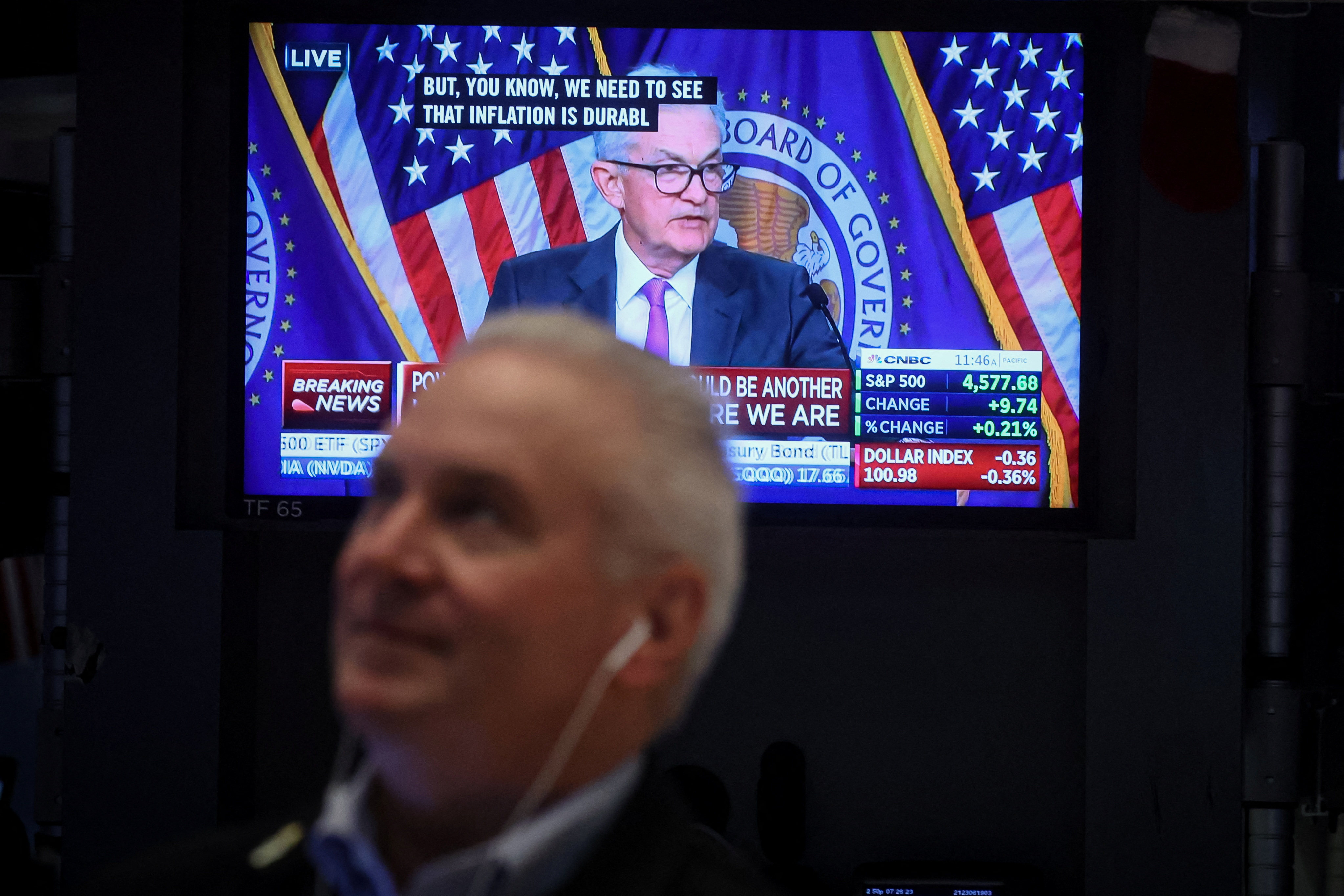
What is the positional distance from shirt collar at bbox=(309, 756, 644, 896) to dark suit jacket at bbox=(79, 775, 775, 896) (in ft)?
0.05

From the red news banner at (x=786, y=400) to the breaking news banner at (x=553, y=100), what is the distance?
518 mm

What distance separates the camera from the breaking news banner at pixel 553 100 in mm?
2645

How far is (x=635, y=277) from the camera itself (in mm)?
2648

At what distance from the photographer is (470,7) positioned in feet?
8.84

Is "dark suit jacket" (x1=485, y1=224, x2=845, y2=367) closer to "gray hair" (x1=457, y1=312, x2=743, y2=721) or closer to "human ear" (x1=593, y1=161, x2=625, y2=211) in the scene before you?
"human ear" (x1=593, y1=161, x2=625, y2=211)

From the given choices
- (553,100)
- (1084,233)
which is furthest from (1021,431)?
(553,100)

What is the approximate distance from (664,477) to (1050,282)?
188cm

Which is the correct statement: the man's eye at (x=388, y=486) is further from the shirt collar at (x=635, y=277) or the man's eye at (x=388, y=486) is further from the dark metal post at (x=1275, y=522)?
the dark metal post at (x=1275, y=522)

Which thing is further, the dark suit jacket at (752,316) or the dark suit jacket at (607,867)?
the dark suit jacket at (752,316)

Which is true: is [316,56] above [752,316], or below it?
above

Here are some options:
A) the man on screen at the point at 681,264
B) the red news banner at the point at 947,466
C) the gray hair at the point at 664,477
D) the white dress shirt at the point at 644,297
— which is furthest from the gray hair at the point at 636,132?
the gray hair at the point at 664,477

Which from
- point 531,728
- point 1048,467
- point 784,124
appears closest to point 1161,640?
point 1048,467

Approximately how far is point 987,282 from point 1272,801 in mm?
1142

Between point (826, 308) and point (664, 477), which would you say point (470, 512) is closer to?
point (664, 477)
